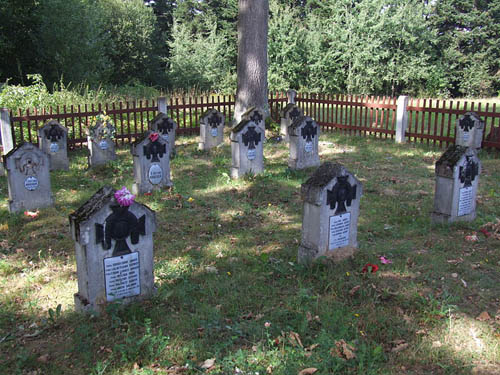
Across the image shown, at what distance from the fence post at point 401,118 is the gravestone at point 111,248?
11.3 metres

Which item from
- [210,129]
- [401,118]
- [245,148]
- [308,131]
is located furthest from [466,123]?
[210,129]

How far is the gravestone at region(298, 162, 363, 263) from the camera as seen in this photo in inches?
211

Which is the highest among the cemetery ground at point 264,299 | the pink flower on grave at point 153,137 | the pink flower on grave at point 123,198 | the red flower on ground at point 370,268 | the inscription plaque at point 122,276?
the pink flower on grave at point 153,137

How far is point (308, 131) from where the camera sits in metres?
11.0

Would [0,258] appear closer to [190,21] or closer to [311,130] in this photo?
[311,130]

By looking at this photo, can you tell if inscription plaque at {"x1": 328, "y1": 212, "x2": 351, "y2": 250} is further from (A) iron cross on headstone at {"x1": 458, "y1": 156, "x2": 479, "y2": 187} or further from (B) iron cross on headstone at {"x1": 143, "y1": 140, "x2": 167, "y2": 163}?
(B) iron cross on headstone at {"x1": 143, "y1": 140, "x2": 167, "y2": 163}

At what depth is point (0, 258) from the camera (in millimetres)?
5934

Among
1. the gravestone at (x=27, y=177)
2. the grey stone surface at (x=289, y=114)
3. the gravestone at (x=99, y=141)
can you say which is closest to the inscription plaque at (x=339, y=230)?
the gravestone at (x=27, y=177)

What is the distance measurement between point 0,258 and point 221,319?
11.2 ft

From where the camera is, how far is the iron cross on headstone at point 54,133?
1088 cm

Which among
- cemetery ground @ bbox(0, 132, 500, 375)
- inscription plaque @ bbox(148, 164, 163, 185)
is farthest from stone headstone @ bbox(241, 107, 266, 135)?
cemetery ground @ bbox(0, 132, 500, 375)

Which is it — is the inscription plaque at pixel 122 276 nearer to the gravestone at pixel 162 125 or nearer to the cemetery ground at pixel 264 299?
the cemetery ground at pixel 264 299

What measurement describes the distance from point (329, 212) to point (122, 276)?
2.48 metres

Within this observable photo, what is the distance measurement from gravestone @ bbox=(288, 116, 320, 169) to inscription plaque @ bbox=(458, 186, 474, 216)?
455 centimetres
